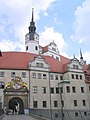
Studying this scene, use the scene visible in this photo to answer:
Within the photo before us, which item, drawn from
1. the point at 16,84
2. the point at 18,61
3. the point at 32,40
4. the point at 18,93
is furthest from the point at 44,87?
the point at 32,40

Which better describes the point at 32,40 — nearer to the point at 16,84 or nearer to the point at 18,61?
the point at 18,61

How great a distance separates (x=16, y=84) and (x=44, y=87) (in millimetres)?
6264

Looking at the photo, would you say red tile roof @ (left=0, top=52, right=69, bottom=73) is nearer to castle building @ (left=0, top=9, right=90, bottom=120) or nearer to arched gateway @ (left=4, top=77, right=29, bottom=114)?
castle building @ (left=0, top=9, right=90, bottom=120)

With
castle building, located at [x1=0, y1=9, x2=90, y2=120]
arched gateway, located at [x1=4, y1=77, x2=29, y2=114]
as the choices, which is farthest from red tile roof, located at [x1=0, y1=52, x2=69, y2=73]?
arched gateway, located at [x1=4, y1=77, x2=29, y2=114]

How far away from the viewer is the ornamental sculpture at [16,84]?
1785 inches

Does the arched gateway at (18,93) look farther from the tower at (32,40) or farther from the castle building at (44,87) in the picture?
the tower at (32,40)

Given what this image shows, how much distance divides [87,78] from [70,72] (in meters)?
6.15

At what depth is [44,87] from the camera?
48.3m

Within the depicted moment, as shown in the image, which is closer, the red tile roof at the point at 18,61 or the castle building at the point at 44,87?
the castle building at the point at 44,87

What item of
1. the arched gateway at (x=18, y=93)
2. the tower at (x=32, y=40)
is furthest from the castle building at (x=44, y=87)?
the tower at (x=32, y=40)

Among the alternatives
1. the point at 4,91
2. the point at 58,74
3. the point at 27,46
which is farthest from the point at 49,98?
the point at 27,46

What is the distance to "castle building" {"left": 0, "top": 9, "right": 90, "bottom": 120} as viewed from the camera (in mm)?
45469

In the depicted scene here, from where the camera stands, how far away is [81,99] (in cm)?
5022

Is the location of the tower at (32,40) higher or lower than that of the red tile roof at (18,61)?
higher
